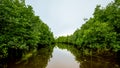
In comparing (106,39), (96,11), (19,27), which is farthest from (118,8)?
(19,27)

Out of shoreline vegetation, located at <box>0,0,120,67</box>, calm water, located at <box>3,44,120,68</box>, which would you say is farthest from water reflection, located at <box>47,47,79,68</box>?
Result: shoreline vegetation, located at <box>0,0,120,67</box>

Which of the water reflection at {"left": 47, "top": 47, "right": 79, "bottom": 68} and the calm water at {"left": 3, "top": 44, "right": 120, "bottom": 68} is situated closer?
the calm water at {"left": 3, "top": 44, "right": 120, "bottom": 68}

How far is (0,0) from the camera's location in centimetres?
2173

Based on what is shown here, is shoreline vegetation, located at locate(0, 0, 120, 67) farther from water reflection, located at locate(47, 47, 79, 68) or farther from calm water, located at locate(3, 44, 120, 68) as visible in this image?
water reflection, located at locate(47, 47, 79, 68)

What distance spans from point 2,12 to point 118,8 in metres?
18.7

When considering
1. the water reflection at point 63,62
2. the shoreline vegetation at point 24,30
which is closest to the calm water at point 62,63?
the water reflection at point 63,62

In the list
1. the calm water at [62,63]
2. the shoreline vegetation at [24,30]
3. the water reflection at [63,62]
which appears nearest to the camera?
A: the shoreline vegetation at [24,30]

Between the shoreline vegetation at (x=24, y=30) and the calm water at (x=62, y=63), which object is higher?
the shoreline vegetation at (x=24, y=30)

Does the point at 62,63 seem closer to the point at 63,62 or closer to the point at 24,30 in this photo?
the point at 63,62

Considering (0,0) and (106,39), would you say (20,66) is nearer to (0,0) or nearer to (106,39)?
(0,0)

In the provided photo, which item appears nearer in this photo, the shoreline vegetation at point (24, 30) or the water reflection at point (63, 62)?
the shoreline vegetation at point (24, 30)

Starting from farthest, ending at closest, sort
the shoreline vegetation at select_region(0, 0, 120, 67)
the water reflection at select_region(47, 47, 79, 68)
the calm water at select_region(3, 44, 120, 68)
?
the water reflection at select_region(47, 47, 79, 68)
the calm water at select_region(3, 44, 120, 68)
the shoreline vegetation at select_region(0, 0, 120, 67)

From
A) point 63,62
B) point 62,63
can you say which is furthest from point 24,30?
point 63,62

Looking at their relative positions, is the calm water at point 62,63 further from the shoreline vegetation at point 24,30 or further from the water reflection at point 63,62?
the shoreline vegetation at point 24,30
